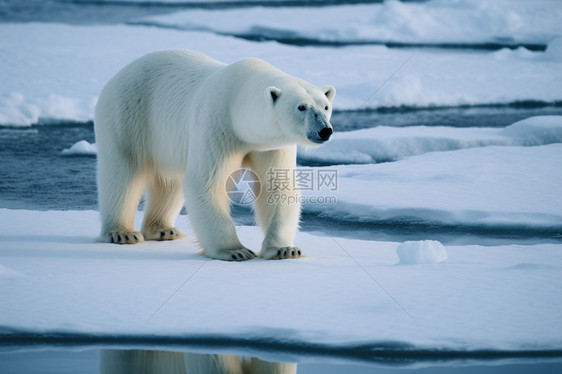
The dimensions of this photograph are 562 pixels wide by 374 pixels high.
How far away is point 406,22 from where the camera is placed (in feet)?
48.8

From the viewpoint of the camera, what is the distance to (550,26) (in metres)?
14.9

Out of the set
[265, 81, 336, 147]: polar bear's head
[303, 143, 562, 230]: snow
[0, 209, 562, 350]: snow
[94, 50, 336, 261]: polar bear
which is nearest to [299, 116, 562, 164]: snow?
[303, 143, 562, 230]: snow

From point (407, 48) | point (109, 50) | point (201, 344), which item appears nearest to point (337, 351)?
point (201, 344)

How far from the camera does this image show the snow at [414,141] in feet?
26.1

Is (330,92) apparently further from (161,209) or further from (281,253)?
(161,209)

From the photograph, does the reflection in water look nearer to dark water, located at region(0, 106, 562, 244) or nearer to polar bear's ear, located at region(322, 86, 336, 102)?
polar bear's ear, located at region(322, 86, 336, 102)

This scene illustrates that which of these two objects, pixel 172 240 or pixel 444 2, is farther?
pixel 444 2

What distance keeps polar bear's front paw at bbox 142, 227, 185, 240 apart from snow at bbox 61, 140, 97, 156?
2745 millimetres

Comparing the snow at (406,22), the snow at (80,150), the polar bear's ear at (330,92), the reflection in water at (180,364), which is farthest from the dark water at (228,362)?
the snow at (406,22)

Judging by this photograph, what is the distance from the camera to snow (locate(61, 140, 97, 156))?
7.94 meters

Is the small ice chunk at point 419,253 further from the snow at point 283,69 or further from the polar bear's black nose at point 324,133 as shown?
the snow at point 283,69

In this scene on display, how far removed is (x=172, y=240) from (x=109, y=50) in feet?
25.1

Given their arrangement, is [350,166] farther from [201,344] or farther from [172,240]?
[201,344]

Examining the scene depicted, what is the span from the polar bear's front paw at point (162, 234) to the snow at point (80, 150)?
275 cm
